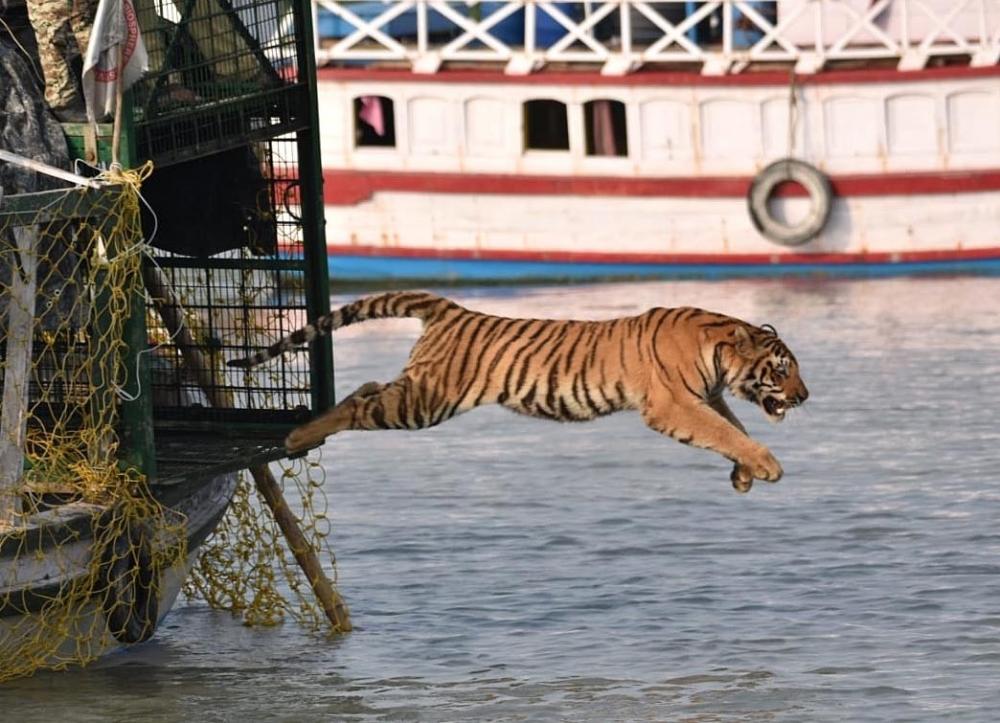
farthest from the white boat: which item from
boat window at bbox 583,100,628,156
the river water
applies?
the river water

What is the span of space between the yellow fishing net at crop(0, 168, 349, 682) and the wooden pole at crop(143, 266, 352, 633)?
2.28ft

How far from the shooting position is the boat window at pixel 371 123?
3012 cm

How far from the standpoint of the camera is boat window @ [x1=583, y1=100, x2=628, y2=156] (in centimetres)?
2972

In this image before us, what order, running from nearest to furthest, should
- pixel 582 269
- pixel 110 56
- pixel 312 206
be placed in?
pixel 110 56 < pixel 312 206 < pixel 582 269

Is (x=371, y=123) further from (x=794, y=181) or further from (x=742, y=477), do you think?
(x=742, y=477)

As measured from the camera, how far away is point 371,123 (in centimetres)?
3009

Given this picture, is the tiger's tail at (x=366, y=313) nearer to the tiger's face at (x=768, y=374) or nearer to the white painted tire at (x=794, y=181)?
the tiger's face at (x=768, y=374)

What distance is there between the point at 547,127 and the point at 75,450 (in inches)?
792

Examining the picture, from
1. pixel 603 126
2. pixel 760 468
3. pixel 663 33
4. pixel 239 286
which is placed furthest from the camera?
pixel 663 33

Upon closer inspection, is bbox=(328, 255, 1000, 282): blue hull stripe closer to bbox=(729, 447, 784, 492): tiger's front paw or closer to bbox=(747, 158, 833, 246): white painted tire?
bbox=(747, 158, 833, 246): white painted tire

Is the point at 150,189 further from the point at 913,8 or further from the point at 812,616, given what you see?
the point at 913,8

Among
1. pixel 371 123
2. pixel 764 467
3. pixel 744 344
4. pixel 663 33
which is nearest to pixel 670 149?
pixel 663 33

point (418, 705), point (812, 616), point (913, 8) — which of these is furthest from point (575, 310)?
point (418, 705)

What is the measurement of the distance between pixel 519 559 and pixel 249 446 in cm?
364
